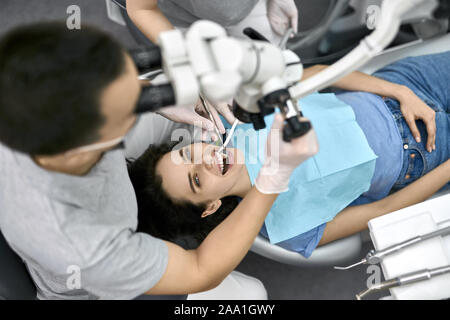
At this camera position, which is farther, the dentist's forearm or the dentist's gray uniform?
the dentist's forearm

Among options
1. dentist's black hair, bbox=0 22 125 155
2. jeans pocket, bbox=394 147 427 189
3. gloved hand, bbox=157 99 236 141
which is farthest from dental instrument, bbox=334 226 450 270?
dentist's black hair, bbox=0 22 125 155

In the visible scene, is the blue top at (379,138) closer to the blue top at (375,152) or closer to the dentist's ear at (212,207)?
the blue top at (375,152)

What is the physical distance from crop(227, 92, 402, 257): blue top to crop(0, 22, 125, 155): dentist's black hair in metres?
0.70

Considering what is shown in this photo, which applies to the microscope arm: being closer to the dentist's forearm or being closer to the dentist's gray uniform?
the dentist's gray uniform

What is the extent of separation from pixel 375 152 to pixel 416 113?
0.58 ft

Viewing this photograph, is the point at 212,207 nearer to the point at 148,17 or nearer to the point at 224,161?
the point at 224,161

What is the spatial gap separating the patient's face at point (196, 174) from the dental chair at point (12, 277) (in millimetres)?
420

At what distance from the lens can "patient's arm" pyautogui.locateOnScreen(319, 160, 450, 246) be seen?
1.19 metres

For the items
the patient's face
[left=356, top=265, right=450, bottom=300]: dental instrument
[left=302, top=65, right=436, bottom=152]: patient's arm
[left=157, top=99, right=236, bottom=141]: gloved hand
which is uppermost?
[left=302, top=65, right=436, bottom=152]: patient's arm

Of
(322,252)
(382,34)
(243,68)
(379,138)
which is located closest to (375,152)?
(379,138)

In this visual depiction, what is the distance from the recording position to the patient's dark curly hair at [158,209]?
44.6 inches

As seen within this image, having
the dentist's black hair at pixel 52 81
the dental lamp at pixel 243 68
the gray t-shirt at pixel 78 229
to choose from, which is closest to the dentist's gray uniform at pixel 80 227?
the gray t-shirt at pixel 78 229

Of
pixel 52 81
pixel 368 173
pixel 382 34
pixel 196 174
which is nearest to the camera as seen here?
pixel 52 81

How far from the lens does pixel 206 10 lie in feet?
3.86
